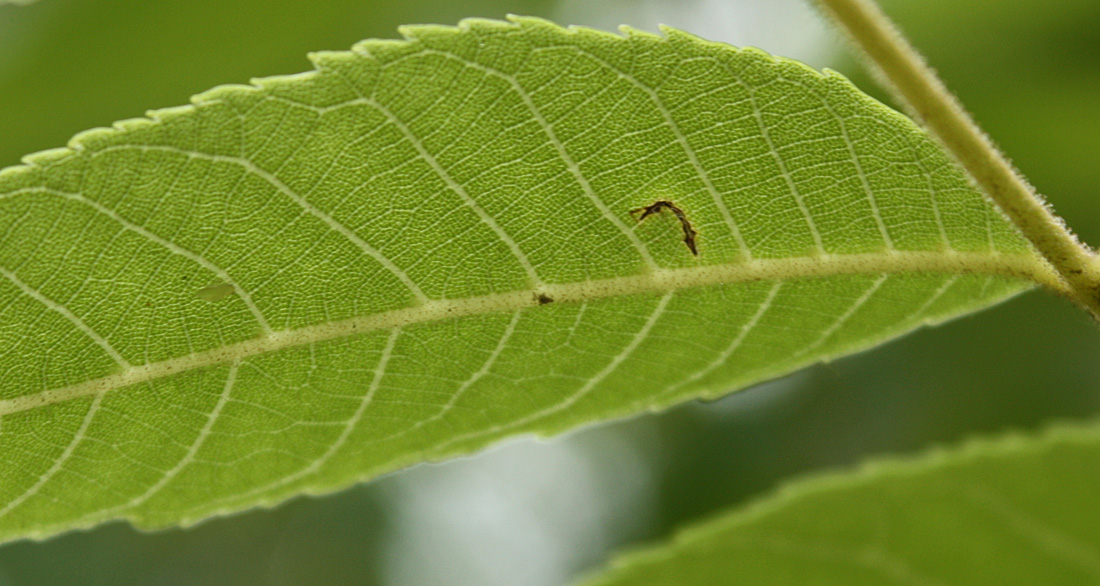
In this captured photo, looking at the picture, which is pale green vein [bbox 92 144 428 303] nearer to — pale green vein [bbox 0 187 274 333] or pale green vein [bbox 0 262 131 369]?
pale green vein [bbox 0 187 274 333]

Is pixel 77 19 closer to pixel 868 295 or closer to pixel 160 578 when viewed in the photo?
pixel 868 295

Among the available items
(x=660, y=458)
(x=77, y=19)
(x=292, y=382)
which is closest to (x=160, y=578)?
(x=660, y=458)

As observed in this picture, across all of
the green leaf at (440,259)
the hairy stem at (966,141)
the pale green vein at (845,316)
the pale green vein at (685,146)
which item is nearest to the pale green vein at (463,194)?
the green leaf at (440,259)

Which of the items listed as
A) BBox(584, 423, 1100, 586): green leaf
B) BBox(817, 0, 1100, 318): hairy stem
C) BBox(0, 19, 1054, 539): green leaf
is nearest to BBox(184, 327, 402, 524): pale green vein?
BBox(0, 19, 1054, 539): green leaf

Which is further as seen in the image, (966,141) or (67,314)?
(67,314)

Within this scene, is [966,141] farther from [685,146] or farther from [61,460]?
[61,460]

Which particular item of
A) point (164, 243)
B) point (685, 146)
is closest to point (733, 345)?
point (685, 146)

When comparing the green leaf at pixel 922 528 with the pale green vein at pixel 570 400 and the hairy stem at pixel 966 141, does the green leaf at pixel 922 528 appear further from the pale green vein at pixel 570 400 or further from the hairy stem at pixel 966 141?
the pale green vein at pixel 570 400
